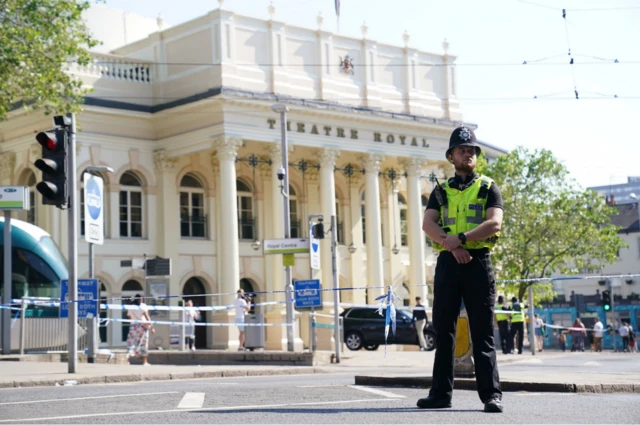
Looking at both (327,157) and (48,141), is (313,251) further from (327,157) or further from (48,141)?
(327,157)

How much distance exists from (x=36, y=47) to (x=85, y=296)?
37.3 ft

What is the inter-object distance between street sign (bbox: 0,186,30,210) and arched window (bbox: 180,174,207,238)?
2201cm

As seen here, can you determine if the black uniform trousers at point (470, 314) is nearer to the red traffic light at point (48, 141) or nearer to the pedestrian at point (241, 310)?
the red traffic light at point (48, 141)

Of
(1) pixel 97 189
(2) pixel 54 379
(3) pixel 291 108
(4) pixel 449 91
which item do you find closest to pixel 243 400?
(2) pixel 54 379

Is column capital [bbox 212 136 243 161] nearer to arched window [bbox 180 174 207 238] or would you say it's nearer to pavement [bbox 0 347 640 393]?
arched window [bbox 180 174 207 238]

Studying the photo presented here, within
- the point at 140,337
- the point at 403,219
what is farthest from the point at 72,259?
A: the point at 403,219

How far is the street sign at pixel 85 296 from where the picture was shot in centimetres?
2158

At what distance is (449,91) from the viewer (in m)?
52.9

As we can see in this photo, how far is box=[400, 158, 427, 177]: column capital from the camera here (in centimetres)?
5003

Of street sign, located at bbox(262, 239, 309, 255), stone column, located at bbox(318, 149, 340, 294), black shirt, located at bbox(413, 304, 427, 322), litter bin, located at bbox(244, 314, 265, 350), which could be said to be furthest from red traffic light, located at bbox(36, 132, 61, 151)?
stone column, located at bbox(318, 149, 340, 294)

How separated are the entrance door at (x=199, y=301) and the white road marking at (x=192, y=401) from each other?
33.0 meters

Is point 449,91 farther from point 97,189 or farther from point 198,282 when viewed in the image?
point 97,189

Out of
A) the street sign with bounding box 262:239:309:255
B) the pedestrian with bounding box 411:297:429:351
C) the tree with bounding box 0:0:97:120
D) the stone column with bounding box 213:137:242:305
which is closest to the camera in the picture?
the street sign with bounding box 262:239:309:255

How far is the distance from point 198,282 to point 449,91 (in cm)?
1517
